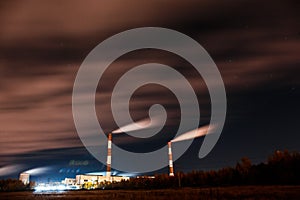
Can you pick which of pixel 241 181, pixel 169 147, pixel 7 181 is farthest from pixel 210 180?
pixel 7 181

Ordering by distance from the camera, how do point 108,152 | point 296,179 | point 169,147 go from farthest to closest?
point 108,152, point 169,147, point 296,179

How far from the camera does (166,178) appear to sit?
3971 inches

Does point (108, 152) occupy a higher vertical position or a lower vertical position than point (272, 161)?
higher

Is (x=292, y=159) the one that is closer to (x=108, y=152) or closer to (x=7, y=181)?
(x=108, y=152)

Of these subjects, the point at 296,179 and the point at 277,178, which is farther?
the point at 277,178

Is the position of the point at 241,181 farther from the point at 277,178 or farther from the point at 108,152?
the point at 108,152

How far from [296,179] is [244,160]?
66.3 feet

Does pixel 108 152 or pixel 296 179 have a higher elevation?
pixel 108 152

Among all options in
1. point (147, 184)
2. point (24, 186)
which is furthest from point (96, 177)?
point (147, 184)

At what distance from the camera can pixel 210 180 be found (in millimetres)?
85750

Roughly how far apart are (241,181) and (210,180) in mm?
10968

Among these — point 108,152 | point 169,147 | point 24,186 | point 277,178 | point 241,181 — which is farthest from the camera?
point 24,186

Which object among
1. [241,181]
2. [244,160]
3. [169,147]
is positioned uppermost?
[169,147]

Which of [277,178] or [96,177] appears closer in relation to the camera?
[277,178]
